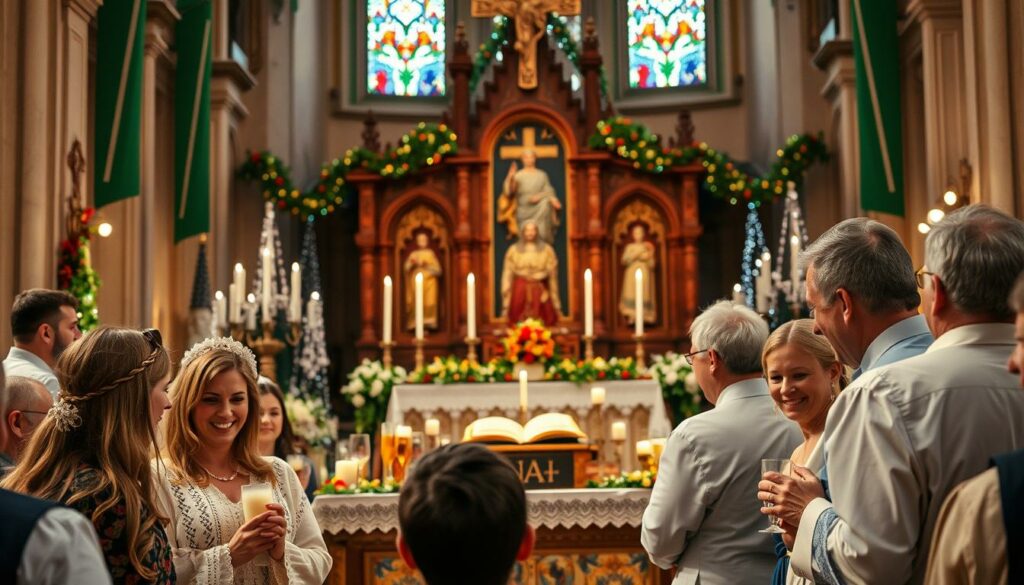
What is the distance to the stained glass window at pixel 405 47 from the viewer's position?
17.4 metres

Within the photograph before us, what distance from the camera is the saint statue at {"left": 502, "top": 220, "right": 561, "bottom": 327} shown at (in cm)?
1386

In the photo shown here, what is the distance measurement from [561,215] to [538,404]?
13.0ft

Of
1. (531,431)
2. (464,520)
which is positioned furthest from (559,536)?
(464,520)

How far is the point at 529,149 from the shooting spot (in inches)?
562

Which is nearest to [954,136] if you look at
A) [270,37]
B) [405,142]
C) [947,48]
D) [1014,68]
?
[947,48]

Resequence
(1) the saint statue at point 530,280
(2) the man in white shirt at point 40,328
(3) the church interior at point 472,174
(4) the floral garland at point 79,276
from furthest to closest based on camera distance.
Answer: (1) the saint statue at point 530,280, (3) the church interior at point 472,174, (4) the floral garland at point 79,276, (2) the man in white shirt at point 40,328

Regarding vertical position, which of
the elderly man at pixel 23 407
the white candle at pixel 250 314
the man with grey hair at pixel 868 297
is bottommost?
the elderly man at pixel 23 407

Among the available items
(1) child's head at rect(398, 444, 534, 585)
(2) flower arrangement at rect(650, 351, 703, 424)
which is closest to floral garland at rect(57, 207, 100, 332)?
(2) flower arrangement at rect(650, 351, 703, 424)

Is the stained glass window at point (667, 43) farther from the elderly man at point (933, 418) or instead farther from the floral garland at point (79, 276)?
the elderly man at point (933, 418)

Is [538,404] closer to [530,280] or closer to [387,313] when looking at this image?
[387,313]

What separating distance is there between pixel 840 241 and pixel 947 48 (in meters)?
8.72

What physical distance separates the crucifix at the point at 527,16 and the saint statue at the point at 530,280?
167cm

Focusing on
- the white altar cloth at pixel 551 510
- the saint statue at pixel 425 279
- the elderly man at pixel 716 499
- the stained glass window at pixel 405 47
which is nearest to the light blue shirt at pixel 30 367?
the white altar cloth at pixel 551 510

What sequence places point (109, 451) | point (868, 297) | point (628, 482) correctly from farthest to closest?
1. point (628, 482)
2. point (868, 297)
3. point (109, 451)
